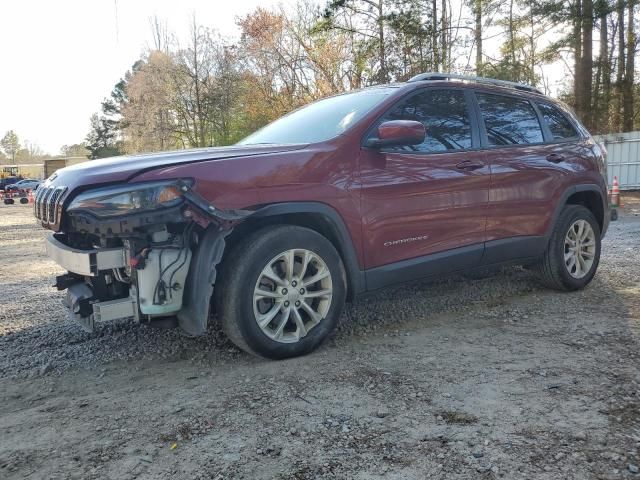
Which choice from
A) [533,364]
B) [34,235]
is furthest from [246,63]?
[533,364]

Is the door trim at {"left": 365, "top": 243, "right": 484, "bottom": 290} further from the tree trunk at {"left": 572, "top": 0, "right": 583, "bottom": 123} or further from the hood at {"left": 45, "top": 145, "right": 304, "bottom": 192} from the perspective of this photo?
the tree trunk at {"left": 572, "top": 0, "right": 583, "bottom": 123}

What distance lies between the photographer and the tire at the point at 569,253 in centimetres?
501

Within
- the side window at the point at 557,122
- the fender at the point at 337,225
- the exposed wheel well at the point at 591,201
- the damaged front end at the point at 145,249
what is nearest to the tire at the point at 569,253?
the exposed wheel well at the point at 591,201

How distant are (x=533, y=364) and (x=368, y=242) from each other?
131cm

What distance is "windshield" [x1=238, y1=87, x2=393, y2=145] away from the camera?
12.7 feet

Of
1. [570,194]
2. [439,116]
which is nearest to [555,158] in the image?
[570,194]

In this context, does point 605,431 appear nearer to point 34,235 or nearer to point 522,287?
point 522,287

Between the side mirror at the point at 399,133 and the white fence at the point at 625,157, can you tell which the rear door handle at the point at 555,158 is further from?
the white fence at the point at 625,157

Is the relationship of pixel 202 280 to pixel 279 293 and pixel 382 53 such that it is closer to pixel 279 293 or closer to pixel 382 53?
pixel 279 293

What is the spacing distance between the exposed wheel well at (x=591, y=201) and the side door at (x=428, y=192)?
5.00 ft

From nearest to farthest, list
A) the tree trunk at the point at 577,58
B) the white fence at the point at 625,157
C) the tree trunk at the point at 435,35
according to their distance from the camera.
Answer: the tree trunk at the point at 577,58, the white fence at the point at 625,157, the tree trunk at the point at 435,35

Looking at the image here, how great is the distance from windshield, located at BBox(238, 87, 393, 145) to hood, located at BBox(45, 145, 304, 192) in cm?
39

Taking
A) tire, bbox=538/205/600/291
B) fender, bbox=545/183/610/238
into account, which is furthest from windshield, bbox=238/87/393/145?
tire, bbox=538/205/600/291

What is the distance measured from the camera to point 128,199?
115 inches
